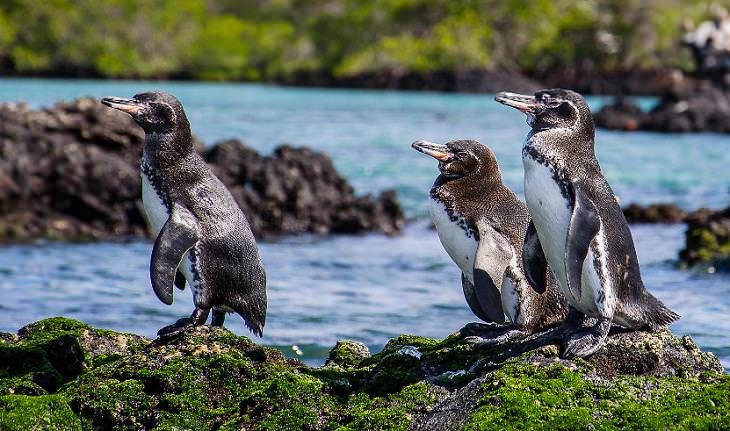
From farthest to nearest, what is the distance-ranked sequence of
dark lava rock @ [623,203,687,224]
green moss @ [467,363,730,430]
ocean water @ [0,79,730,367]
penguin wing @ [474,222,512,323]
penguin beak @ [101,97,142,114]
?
dark lava rock @ [623,203,687,224]
ocean water @ [0,79,730,367]
penguin beak @ [101,97,142,114]
penguin wing @ [474,222,512,323]
green moss @ [467,363,730,430]

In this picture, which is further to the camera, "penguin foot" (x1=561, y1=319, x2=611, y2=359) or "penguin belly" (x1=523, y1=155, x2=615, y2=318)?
"penguin belly" (x1=523, y1=155, x2=615, y2=318)

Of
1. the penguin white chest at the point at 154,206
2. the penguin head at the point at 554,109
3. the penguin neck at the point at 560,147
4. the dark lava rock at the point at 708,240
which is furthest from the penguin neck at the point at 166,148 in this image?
the dark lava rock at the point at 708,240

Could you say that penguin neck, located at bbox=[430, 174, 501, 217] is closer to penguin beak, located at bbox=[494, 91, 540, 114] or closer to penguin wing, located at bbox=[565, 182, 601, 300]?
penguin beak, located at bbox=[494, 91, 540, 114]

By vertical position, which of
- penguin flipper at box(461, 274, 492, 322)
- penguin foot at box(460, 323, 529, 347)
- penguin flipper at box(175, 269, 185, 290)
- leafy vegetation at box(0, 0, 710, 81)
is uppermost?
penguin flipper at box(461, 274, 492, 322)

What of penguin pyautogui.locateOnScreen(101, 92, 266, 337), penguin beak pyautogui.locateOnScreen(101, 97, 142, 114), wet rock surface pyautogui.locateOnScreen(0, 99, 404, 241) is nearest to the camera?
penguin pyautogui.locateOnScreen(101, 92, 266, 337)

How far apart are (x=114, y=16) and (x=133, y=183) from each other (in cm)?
6002

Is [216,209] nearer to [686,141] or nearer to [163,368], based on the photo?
[163,368]

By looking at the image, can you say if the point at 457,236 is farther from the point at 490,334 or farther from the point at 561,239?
the point at 561,239

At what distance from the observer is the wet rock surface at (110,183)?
14.4 meters

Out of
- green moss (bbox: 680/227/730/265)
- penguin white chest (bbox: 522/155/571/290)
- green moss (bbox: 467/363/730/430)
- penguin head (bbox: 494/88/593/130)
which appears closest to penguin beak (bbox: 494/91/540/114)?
penguin head (bbox: 494/88/593/130)

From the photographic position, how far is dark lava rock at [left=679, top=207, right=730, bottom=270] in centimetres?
1227

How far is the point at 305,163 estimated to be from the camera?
51.5ft

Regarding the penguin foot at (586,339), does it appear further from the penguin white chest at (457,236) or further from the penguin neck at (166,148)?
the penguin neck at (166,148)

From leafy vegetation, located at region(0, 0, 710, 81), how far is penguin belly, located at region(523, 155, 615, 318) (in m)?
54.7
